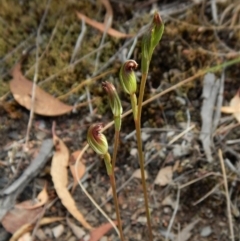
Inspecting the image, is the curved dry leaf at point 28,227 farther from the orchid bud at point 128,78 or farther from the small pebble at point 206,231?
the orchid bud at point 128,78

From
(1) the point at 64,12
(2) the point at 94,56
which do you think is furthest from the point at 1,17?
(2) the point at 94,56

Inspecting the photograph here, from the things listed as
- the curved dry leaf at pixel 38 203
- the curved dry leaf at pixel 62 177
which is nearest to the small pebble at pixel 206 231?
the curved dry leaf at pixel 62 177

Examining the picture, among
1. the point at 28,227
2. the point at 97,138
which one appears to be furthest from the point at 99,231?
the point at 97,138

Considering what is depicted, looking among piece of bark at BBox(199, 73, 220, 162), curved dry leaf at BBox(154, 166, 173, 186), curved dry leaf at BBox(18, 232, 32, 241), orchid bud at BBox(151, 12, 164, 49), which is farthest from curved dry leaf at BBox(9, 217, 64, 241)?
orchid bud at BBox(151, 12, 164, 49)

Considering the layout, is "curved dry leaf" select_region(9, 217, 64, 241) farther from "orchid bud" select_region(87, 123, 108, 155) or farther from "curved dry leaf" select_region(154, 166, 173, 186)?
"orchid bud" select_region(87, 123, 108, 155)

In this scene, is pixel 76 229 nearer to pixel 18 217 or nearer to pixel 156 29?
pixel 18 217

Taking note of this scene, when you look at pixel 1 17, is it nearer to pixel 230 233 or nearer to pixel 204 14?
pixel 204 14
